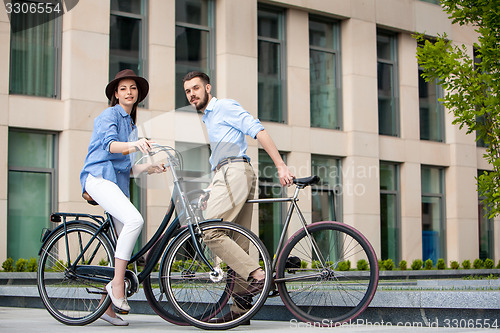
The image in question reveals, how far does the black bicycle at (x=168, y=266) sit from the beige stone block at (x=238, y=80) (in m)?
11.4

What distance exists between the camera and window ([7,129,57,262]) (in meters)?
14.5

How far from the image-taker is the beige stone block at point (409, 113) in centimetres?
2092

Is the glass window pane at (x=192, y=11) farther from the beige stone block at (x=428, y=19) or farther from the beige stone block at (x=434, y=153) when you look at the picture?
the beige stone block at (x=434, y=153)

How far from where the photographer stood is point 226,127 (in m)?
5.63

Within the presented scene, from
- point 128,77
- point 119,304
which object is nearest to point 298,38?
point 128,77

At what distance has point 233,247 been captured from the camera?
5.20 m

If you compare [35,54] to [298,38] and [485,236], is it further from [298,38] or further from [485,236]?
[485,236]

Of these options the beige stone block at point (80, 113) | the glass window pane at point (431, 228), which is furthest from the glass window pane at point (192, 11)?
the glass window pane at point (431, 228)

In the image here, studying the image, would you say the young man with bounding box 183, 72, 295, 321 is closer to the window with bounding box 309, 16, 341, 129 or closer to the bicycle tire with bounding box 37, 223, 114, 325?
the bicycle tire with bounding box 37, 223, 114, 325

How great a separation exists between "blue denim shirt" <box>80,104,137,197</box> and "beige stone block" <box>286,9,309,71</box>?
43.1ft

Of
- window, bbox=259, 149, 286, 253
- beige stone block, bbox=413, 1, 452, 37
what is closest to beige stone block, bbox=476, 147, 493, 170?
beige stone block, bbox=413, 1, 452, 37

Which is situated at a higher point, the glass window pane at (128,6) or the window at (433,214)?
the glass window pane at (128,6)

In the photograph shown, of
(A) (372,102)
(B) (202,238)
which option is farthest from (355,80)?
(B) (202,238)

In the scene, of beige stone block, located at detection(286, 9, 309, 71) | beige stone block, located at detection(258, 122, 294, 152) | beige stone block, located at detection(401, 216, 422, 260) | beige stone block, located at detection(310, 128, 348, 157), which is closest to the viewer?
beige stone block, located at detection(258, 122, 294, 152)
